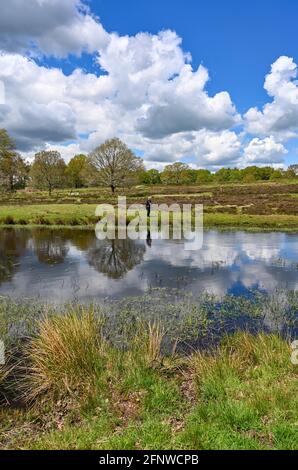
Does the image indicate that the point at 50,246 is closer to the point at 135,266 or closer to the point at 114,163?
the point at 135,266

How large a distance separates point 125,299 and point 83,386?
19.9 feet

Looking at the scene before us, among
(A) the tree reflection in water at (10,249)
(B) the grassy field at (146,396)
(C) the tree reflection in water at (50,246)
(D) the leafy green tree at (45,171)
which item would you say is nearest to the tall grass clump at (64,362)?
(B) the grassy field at (146,396)

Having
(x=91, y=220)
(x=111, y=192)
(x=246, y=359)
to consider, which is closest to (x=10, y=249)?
(x=91, y=220)

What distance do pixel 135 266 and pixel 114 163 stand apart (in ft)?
201

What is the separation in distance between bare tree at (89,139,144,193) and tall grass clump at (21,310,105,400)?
232 feet

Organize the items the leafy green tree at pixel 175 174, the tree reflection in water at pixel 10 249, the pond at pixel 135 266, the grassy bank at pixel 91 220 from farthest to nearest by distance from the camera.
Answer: the leafy green tree at pixel 175 174, the grassy bank at pixel 91 220, the tree reflection in water at pixel 10 249, the pond at pixel 135 266

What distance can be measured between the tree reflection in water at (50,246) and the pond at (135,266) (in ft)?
0.18

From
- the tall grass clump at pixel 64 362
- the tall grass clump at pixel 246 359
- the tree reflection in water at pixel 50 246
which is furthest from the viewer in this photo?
the tree reflection in water at pixel 50 246

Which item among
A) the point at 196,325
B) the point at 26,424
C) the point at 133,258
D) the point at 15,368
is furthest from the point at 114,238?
the point at 26,424

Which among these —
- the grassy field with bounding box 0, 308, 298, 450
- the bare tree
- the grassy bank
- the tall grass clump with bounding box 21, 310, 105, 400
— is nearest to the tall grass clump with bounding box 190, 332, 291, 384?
the grassy field with bounding box 0, 308, 298, 450

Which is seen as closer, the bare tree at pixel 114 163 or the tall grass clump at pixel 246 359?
the tall grass clump at pixel 246 359

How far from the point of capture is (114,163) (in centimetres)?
7706

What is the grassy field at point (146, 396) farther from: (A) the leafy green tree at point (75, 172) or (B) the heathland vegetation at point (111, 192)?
(A) the leafy green tree at point (75, 172)

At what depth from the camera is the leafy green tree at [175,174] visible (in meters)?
130
